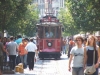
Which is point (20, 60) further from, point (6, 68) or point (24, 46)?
point (6, 68)

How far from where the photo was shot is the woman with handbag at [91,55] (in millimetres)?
12758

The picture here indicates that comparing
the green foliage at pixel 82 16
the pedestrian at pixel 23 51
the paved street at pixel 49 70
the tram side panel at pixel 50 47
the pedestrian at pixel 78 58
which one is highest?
the green foliage at pixel 82 16

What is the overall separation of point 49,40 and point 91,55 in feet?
93.3

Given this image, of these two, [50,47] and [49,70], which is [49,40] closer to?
[50,47]

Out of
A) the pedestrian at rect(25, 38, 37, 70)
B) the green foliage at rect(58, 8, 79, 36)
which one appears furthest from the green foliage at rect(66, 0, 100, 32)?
the pedestrian at rect(25, 38, 37, 70)

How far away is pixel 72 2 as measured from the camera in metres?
52.7

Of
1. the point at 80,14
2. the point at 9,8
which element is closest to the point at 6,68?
the point at 9,8

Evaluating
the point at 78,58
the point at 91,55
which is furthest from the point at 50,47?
the point at 91,55

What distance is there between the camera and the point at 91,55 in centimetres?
1285

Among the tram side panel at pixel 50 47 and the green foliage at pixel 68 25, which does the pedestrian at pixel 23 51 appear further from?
the green foliage at pixel 68 25

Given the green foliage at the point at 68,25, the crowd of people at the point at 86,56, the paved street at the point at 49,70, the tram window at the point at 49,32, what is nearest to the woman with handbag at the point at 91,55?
the crowd of people at the point at 86,56

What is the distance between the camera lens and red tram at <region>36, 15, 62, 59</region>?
41219 mm

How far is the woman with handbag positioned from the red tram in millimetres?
28125

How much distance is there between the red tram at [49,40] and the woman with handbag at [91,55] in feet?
92.3
